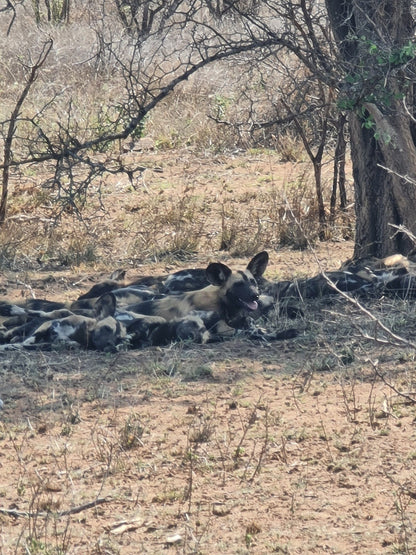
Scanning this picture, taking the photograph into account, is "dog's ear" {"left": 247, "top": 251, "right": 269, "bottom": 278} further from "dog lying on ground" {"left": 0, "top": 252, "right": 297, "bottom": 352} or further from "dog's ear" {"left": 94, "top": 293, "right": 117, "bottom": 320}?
"dog's ear" {"left": 94, "top": 293, "right": 117, "bottom": 320}

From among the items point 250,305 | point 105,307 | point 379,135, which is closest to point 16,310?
point 105,307

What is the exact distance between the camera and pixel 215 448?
5.00 meters

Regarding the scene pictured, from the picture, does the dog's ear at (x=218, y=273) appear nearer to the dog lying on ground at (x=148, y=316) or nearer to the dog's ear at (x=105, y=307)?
the dog lying on ground at (x=148, y=316)

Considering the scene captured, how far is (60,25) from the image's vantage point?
22000 millimetres

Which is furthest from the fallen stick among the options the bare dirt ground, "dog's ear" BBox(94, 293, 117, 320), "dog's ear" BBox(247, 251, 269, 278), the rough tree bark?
the rough tree bark

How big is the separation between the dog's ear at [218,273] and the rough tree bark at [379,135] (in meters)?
1.49

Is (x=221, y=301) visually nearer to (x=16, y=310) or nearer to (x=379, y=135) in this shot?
(x=16, y=310)

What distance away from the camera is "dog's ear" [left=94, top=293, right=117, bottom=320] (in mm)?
7254

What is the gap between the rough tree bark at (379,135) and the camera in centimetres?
795

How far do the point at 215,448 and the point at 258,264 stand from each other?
314 centimetres

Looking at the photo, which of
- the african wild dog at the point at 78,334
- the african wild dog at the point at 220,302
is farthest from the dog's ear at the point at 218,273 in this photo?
the african wild dog at the point at 78,334

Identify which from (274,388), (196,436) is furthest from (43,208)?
(196,436)

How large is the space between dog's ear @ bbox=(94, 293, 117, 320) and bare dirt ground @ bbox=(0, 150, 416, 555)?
0.46 m

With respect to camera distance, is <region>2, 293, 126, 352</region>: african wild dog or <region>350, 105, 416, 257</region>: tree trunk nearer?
<region>2, 293, 126, 352</region>: african wild dog
